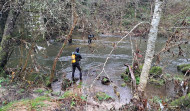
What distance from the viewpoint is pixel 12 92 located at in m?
6.46

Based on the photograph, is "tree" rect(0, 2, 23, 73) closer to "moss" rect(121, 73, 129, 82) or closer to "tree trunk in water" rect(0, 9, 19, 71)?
"tree trunk in water" rect(0, 9, 19, 71)

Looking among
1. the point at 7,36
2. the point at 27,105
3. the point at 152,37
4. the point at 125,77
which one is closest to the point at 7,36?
the point at 7,36

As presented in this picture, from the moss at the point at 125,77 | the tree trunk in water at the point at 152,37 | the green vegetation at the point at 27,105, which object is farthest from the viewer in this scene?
the moss at the point at 125,77

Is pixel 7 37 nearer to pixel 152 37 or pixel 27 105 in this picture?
pixel 27 105

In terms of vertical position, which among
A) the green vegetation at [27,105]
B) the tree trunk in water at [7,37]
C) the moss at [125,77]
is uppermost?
the tree trunk in water at [7,37]

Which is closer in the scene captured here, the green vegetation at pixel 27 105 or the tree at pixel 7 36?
the green vegetation at pixel 27 105

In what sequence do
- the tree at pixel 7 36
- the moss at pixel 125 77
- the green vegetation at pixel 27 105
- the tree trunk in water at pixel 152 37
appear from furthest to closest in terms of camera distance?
the moss at pixel 125 77
the tree at pixel 7 36
the green vegetation at pixel 27 105
the tree trunk in water at pixel 152 37

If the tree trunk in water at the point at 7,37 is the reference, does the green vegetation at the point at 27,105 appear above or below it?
below

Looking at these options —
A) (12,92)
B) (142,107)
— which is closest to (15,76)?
(12,92)

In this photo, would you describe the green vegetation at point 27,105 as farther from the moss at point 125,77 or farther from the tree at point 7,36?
the moss at point 125,77

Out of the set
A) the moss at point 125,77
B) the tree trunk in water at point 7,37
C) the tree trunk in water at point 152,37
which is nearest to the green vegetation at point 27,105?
the tree trunk in water at point 152,37

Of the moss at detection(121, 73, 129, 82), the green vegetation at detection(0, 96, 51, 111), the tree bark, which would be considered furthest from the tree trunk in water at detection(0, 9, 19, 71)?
the moss at detection(121, 73, 129, 82)

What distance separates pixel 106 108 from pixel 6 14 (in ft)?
20.9

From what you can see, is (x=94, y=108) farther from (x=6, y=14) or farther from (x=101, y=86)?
(x=6, y=14)
